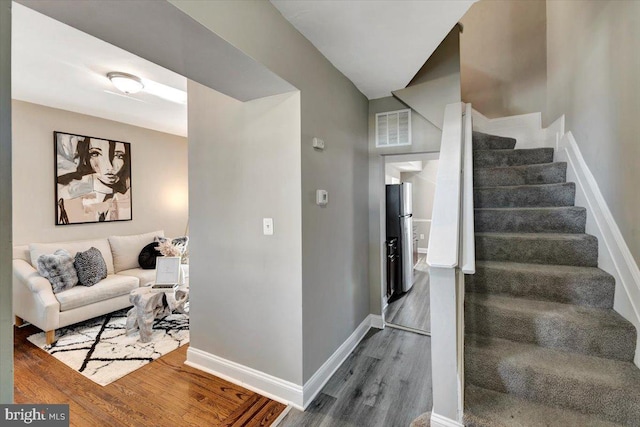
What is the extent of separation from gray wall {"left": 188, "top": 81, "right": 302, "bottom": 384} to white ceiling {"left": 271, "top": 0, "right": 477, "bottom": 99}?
1.52 ft

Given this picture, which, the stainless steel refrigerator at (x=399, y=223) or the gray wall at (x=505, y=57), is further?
the stainless steel refrigerator at (x=399, y=223)

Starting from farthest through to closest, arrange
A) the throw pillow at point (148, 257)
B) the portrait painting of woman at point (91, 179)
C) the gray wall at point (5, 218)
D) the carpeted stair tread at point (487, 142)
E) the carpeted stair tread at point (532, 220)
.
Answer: the throw pillow at point (148, 257) < the portrait painting of woman at point (91, 179) < the carpeted stair tread at point (487, 142) < the carpeted stair tread at point (532, 220) < the gray wall at point (5, 218)

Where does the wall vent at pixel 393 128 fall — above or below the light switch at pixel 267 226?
above

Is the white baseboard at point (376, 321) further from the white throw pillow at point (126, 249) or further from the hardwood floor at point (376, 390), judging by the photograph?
the white throw pillow at point (126, 249)

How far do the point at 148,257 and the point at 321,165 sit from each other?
3.25 meters

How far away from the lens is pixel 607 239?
1672mm

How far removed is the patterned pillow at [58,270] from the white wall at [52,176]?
62cm

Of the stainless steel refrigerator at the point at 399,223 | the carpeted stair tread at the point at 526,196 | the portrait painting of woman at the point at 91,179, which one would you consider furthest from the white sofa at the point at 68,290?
the carpeted stair tread at the point at 526,196

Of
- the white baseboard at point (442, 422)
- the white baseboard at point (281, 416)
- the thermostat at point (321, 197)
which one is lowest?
the white baseboard at point (281, 416)

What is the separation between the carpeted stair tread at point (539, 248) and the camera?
178 centimetres

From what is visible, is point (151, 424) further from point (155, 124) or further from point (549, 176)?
point (155, 124)

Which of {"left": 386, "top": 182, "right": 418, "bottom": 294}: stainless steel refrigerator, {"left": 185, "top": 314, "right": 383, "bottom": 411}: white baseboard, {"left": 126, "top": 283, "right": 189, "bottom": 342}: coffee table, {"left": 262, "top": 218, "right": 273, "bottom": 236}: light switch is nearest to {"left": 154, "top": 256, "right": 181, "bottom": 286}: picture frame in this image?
{"left": 126, "top": 283, "right": 189, "bottom": 342}: coffee table

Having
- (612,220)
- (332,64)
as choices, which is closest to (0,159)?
(332,64)

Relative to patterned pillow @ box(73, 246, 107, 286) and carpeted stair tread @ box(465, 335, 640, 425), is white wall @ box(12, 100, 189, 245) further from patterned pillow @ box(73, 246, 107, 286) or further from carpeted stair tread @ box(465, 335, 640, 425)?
carpeted stair tread @ box(465, 335, 640, 425)
